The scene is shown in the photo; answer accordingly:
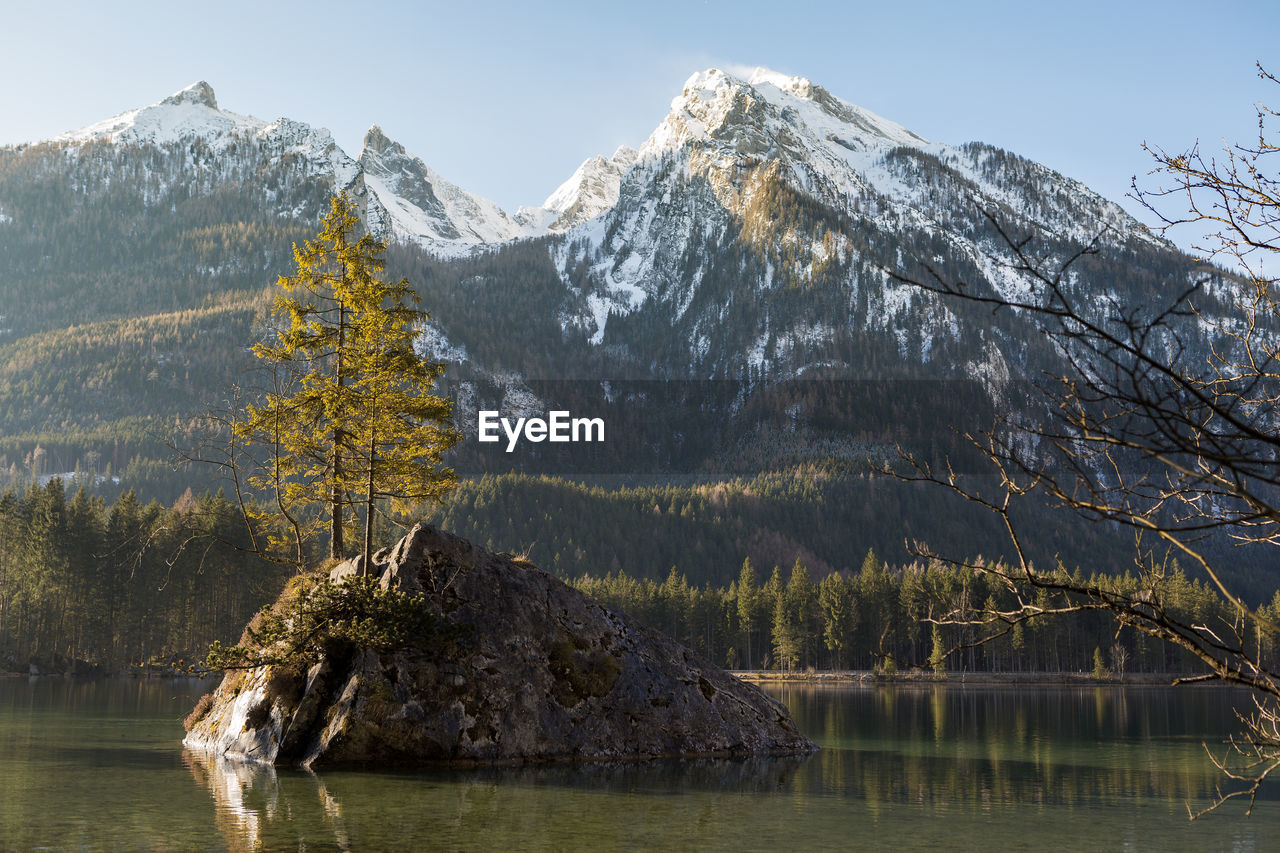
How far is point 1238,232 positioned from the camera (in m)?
7.54

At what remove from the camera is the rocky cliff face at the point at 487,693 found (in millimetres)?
26375

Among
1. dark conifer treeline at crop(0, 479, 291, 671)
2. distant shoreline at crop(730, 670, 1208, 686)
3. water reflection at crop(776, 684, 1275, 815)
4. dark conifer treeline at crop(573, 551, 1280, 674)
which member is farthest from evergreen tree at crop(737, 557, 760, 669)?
water reflection at crop(776, 684, 1275, 815)

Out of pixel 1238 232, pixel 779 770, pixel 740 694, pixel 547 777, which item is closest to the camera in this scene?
pixel 1238 232

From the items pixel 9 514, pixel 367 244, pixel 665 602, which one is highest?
pixel 367 244

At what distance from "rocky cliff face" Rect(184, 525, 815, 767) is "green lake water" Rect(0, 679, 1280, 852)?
5.37 feet

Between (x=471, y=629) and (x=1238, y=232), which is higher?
(x=1238, y=232)

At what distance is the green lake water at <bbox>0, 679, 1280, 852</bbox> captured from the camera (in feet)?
53.7

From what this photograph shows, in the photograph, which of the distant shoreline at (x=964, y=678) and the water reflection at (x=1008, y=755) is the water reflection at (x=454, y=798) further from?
the distant shoreline at (x=964, y=678)

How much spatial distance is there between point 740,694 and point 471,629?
A: 9251mm

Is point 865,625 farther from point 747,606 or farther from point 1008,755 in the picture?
point 1008,755

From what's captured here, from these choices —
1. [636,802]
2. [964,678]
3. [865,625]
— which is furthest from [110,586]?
[964,678]

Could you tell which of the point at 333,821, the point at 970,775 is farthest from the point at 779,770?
the point at 333,821

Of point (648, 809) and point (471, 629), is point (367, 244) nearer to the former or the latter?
point (471, 629)

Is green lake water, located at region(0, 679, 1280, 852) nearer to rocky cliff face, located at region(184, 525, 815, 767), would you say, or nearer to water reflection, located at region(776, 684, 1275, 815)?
water reflection, located at region(776, 684, 1275, 815)
